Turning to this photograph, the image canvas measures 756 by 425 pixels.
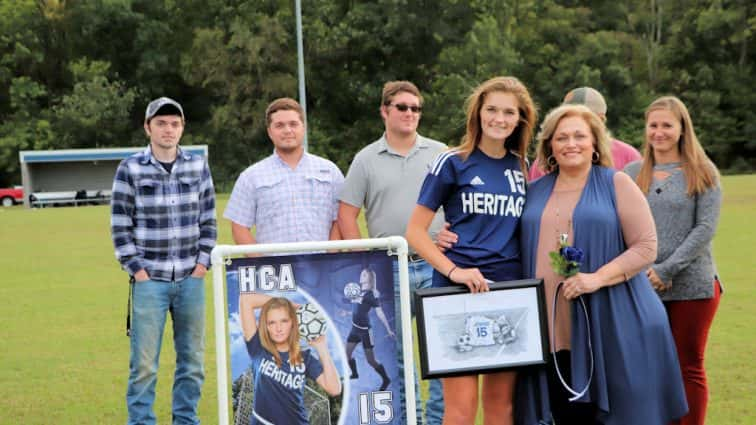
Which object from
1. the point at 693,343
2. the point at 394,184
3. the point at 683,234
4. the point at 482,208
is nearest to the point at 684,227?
the point at 683,234

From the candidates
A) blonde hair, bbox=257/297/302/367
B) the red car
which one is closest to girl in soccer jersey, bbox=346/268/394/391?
blonde hair, bbox=257/297/302/367

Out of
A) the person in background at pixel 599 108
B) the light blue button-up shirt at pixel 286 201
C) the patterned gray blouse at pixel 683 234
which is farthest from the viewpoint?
the person in background at pixel 599 108

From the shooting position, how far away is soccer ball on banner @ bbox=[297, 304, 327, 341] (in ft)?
14.9

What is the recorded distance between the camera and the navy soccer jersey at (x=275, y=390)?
4.47 metres

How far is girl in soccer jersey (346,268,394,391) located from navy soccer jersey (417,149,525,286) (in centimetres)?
Result: 32

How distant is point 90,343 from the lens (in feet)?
32.1

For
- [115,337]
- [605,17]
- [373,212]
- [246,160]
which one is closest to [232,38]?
[246,160]

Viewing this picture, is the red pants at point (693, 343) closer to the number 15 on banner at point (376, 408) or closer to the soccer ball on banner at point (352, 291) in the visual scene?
the number 15 on banner at point (376, 408)

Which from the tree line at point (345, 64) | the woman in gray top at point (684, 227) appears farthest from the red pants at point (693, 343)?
the tree line at point (345, 64)

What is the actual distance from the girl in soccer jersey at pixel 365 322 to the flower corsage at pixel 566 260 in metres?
0.86

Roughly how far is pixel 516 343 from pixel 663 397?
72 centimetres

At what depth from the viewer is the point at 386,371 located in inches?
182

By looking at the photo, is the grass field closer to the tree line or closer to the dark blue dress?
the dark blue dress

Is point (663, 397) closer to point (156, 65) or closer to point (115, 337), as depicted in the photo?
point (115, 337)
